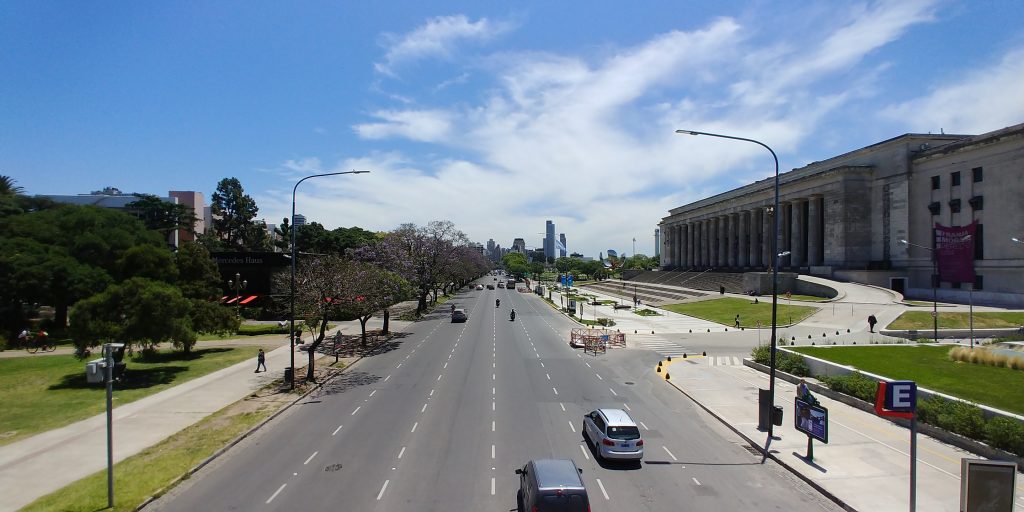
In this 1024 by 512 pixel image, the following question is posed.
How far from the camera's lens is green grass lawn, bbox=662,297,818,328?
5444 centimetres

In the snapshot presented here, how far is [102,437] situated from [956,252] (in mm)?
76716

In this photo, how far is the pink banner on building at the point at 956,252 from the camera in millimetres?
57094

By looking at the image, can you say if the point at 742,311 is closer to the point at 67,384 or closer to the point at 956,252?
the point at 956,252

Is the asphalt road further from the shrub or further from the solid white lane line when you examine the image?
the shrub

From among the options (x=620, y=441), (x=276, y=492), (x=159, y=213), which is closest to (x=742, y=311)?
(x=620, y=441)

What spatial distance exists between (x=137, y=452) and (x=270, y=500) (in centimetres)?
774

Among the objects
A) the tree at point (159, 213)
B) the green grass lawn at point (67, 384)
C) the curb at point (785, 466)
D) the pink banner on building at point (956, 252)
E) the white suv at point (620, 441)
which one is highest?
the tree at point (159, 213)

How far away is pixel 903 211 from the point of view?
2825 inches

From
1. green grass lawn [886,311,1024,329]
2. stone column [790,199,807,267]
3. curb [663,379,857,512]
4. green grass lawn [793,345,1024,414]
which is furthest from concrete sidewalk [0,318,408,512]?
stone column [790,199,807,267]

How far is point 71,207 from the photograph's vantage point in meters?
52.0

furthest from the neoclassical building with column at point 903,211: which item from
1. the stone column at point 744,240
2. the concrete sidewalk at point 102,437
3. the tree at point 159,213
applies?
the tree at point 159,213

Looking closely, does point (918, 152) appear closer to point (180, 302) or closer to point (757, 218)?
point (757, 218)

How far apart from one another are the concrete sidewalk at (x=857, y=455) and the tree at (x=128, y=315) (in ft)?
97.7

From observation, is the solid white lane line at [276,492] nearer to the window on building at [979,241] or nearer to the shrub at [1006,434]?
the shrub at [1006,434]
